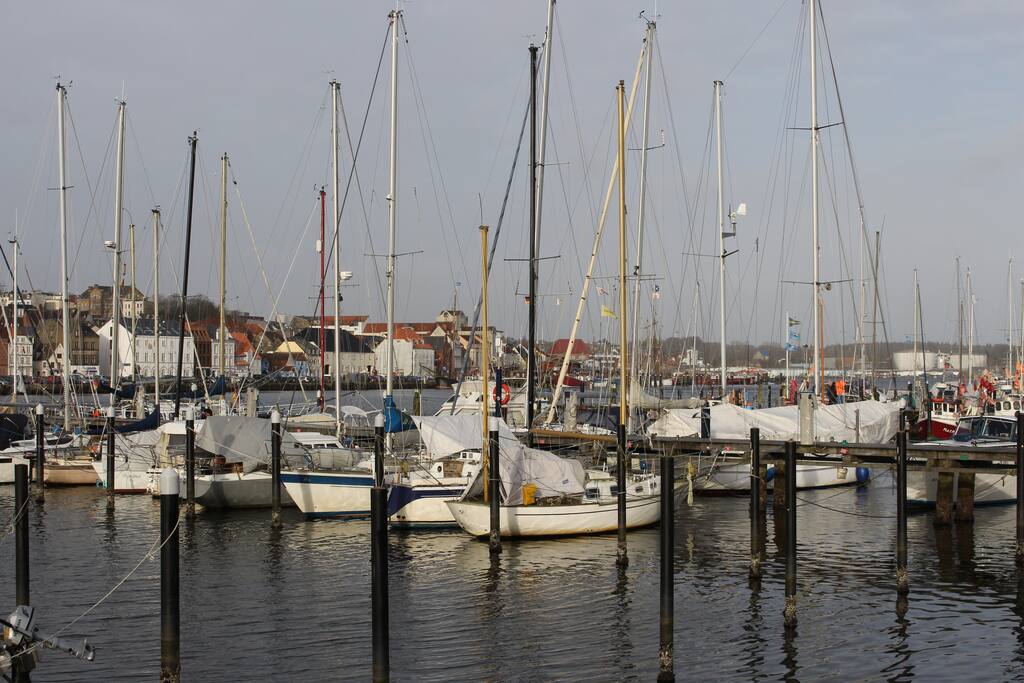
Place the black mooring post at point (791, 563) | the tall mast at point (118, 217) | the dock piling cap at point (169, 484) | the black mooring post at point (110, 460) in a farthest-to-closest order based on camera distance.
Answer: the tall mast at point (118, 217) < the black mooring post at point (110, 460) < the black mooring post at point (791, 563) < the dock piling cap at point (169, 484)

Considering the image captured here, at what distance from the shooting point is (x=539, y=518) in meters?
28.3

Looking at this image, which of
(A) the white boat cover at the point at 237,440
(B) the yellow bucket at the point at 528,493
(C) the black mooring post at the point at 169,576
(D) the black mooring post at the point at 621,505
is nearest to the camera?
(C) the black mooring post at the point at 169,576

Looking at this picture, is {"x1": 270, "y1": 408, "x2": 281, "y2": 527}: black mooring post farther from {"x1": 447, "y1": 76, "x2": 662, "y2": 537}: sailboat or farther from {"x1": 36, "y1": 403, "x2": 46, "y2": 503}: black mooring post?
{"x1": 36, "y1": 403, "x2": 46, "y2": 503}: black mooring post

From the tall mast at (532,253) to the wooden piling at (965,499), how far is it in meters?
13.4

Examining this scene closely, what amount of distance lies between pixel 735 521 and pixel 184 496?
60.6 feet

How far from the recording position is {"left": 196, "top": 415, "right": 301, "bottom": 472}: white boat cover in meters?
34.9

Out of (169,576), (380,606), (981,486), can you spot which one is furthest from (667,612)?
(981,486)

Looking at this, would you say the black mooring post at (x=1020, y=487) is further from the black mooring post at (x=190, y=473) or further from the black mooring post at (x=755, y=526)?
the black mooring post at (x=190, y=473)

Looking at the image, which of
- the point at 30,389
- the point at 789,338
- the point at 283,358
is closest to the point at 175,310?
the point at 283,358

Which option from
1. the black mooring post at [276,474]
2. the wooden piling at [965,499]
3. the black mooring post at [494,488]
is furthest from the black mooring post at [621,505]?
the wooden piling at [965,499]

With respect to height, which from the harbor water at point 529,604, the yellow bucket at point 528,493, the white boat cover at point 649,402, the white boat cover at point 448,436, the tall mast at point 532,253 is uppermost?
the tall mast at point 532,253

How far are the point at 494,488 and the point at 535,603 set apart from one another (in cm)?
499

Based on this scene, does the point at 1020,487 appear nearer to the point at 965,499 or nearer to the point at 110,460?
the point at 965,499

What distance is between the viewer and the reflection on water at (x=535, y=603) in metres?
18.2
